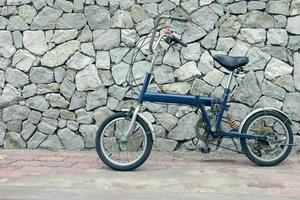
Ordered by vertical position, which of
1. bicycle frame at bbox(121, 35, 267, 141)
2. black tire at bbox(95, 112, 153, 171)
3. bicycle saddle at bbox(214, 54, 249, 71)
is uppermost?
bicycle saddle at bbox(214, 54, 249, 71)

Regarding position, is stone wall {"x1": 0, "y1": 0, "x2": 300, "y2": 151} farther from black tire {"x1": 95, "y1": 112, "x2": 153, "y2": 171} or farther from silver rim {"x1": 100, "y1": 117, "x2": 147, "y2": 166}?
black tire {"x1": 95, "y1": 112, "x2": 153, "y2": 171}

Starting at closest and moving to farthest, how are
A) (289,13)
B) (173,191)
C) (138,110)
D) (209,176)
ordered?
(173,191), (209,176), (138,110), (289,13)

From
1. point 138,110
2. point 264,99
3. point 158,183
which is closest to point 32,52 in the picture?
point 138,110

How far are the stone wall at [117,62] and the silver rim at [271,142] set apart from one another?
0.39m

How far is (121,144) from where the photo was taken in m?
6.17

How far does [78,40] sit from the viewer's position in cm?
671

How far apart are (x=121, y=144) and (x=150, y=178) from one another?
0.86 meters

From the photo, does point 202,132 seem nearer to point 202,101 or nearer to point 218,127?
point 218,127

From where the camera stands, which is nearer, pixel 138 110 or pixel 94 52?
pixel 138 110

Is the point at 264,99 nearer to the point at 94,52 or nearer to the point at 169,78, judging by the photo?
the point at 169,78

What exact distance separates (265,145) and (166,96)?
1.36 metres

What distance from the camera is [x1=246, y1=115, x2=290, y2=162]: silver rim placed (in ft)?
19.9

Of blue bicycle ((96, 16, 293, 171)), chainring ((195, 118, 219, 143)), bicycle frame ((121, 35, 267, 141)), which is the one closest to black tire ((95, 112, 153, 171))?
blue bicycle ((96, 16, 293, 171))

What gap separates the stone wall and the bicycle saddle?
43cm
